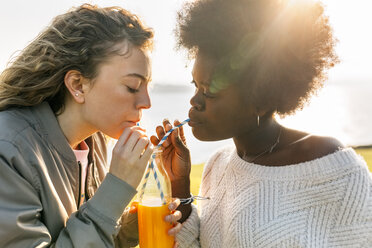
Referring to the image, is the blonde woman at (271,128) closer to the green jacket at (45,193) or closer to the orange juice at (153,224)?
the orange juice at (153,224)

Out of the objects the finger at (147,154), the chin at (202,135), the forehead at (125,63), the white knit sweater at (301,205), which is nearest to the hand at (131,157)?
the finger at (147,154)

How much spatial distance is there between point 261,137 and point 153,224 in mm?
660

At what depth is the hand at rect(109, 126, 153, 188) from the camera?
1.72m

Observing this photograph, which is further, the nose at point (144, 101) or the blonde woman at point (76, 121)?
the nose at point (144, 101)

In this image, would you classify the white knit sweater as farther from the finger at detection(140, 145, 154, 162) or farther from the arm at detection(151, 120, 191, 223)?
the finger at detection(140, 145, 154, 162)

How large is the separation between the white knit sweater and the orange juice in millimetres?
267

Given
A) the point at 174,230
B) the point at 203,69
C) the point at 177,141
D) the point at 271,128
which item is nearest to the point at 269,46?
the point at 203,69

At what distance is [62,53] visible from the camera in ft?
6.51

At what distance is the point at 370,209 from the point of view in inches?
59.6

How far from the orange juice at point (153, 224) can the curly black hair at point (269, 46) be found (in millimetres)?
629

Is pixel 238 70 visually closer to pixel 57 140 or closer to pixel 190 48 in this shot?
pixel 190 48

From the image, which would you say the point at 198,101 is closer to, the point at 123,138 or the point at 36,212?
the point at 123,138

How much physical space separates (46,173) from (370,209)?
4.35 feet

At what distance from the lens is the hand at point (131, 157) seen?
1.72 metres
